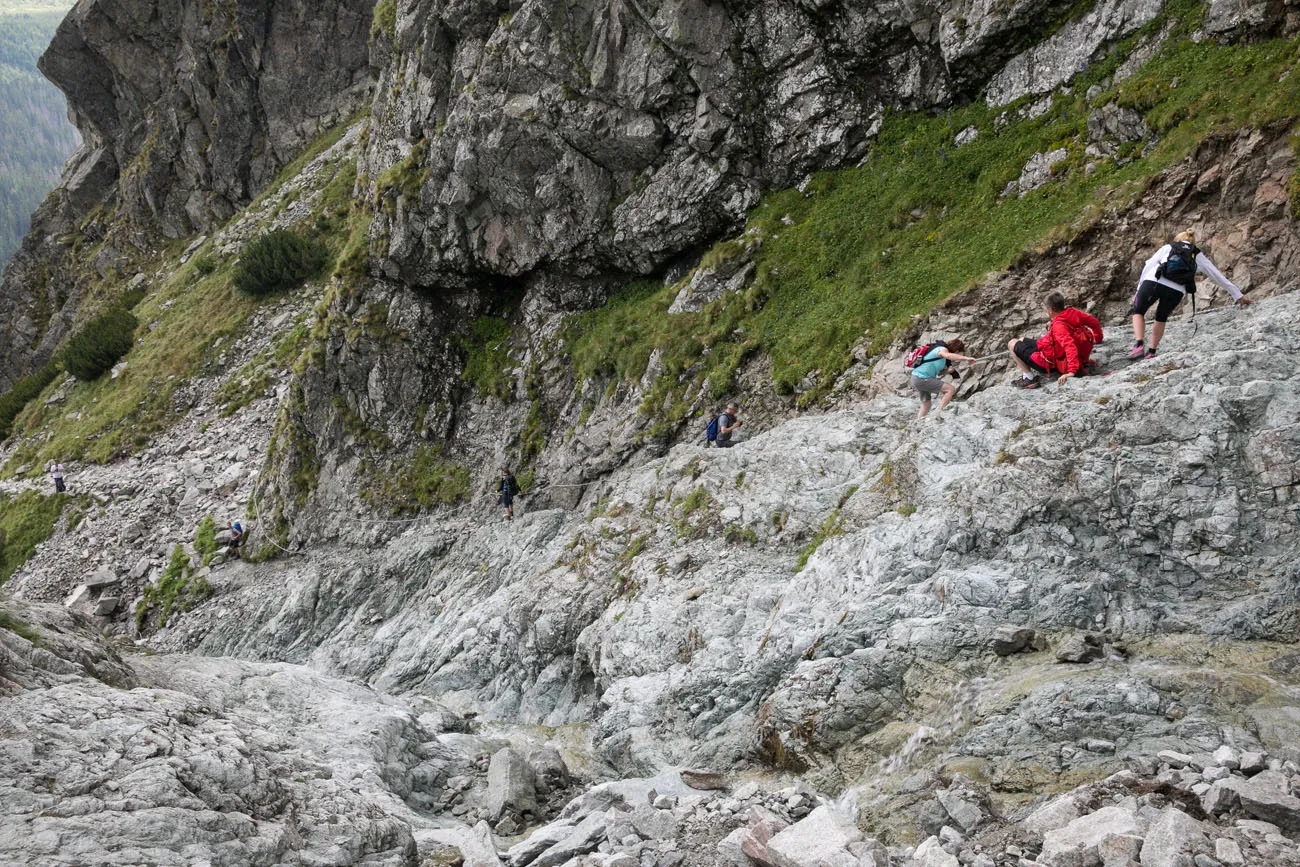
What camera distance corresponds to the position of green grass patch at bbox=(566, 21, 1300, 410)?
16766 mm

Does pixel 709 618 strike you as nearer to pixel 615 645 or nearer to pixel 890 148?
pixel 615 645

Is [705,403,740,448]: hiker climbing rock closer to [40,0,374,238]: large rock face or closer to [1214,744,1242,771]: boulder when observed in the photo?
[1214,744,1242,771]: boulder

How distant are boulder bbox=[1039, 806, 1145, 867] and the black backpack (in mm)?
10082

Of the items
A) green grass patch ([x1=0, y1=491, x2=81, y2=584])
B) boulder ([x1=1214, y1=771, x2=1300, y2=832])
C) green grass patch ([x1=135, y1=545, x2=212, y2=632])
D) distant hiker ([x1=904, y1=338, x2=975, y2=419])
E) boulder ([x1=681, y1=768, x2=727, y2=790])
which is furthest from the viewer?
green grass patch ([x1=0, y1=491, x2=81, y2=584])

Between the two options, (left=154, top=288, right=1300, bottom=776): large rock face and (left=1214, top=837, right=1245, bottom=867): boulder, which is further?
(left=154, top=288, right=1300, bottom=776): large rock face

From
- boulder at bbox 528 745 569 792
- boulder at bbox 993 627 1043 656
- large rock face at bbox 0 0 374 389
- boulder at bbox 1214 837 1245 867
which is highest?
large rock face at bbox 0 0 374 389

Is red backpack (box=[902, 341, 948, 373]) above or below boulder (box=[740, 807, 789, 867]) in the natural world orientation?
below

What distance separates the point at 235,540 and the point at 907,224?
33607mm

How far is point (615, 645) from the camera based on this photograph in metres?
15.8

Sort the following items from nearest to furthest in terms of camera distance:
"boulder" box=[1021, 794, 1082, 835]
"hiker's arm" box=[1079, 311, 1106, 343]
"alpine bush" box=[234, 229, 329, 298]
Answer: "boulder" box=[1021, 794, 1082, 835]
"hiker's arm" box=[1079, 311, 1106, 343]
"alpine bush" box=[234, 229, 329, 298]

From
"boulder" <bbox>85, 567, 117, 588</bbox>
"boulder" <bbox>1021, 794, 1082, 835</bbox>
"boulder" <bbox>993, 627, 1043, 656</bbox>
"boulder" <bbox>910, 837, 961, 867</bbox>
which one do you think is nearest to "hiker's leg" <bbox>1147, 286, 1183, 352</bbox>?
"boulder" <bbox>993, 627, 1043, 656</bbox>

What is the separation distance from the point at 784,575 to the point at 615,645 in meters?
4.17

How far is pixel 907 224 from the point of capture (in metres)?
22.5

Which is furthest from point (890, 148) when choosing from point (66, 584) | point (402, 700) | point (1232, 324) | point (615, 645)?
point (66, 584)
